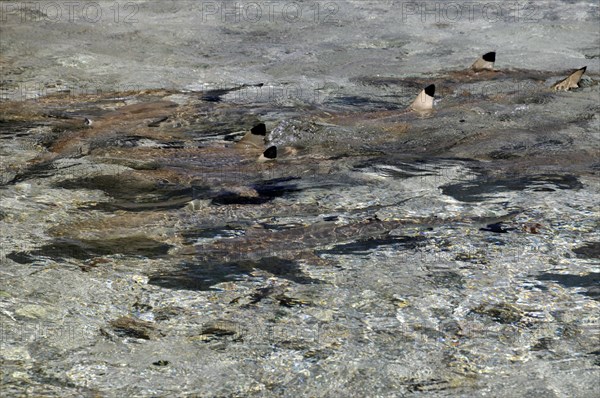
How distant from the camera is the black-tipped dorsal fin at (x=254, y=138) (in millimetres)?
5043

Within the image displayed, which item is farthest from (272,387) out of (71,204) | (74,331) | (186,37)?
(186,37)

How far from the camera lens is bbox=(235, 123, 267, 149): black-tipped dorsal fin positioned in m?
5.04

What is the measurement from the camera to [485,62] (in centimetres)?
654

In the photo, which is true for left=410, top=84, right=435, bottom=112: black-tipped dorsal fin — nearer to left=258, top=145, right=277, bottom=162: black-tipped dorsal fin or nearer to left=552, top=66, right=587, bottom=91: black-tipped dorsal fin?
left=552, top=66, right=587, bottom=91: black-tipped dorsal fin

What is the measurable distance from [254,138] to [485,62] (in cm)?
218

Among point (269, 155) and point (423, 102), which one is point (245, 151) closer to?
point (269, 155)

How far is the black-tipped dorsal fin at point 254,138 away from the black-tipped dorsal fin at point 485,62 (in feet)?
6.86

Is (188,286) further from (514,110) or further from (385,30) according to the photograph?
(385,30)
